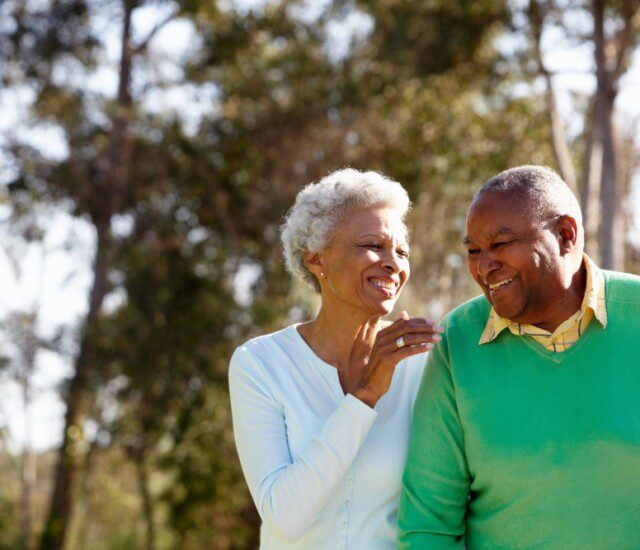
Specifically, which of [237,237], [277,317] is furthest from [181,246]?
[277,317]

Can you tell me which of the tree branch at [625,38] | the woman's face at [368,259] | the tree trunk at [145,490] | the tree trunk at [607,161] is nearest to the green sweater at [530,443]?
the woman's face at [368,259]

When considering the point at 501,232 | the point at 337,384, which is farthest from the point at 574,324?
the point at 337,384

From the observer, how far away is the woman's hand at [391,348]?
2.75 meters

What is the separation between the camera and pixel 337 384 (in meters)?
3.10

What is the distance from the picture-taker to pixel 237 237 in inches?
615

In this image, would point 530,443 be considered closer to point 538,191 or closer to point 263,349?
point 538,191

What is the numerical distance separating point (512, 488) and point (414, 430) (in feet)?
1.16

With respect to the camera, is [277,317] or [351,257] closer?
[351,257]

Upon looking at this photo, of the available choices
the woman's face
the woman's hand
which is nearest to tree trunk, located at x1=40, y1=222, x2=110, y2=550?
the woman's face

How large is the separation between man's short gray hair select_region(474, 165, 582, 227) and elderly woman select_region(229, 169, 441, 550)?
44 centimetres

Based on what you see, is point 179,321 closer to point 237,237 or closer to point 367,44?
point 237,237

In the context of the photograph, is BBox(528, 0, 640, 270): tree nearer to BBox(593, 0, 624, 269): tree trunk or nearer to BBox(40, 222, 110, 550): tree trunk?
BBox(593, 0, 624, 269): tree trunk

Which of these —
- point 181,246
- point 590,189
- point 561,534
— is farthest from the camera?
point 181,246

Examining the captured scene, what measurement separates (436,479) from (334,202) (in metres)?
0.98
